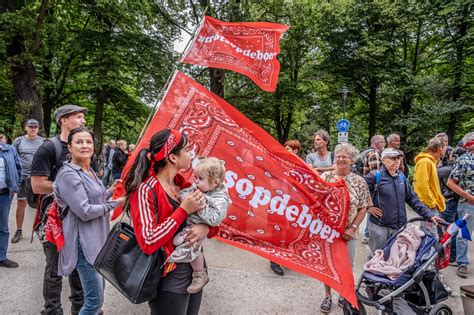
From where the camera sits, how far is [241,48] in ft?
14.6

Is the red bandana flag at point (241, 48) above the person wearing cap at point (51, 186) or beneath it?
above

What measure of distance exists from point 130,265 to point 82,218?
952 millimetres

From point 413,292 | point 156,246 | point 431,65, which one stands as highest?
point 431,65

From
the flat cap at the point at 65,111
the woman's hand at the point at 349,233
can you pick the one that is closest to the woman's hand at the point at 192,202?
the flat cap at the point at 65,111

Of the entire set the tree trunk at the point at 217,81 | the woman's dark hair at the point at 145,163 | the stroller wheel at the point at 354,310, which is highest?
the tree trunk at the point at 217,81

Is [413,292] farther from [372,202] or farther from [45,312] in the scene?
[45,312]

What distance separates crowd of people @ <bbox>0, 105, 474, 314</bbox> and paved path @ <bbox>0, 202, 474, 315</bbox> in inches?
9.6

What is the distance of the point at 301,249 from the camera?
2.99m

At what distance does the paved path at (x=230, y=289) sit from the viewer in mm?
3645

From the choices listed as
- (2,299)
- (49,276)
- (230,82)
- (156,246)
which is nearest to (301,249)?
(156,246)

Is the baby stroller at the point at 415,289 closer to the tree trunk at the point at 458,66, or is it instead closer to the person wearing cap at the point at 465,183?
the person wearing cap at the point at 465,183

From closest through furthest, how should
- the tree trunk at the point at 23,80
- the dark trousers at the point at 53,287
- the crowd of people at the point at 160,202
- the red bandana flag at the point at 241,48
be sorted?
the crowd of people at the point at 160,202 → the dark trousers at the point at 53,287 → the red bandana flag at the point at 241,48 → the tree trunk at the point at 23,80

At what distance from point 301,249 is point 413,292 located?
4.56ft

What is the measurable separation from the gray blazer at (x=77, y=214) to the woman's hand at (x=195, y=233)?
1047 millimetres
